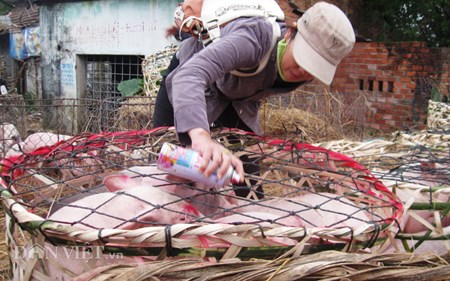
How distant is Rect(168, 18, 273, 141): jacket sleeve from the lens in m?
1.15

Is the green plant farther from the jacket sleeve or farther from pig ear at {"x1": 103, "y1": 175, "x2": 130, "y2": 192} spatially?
pig ear at {"x1": 103, "y1": 175, "x2": 130, "y2": 192}

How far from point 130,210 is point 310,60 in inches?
26.4

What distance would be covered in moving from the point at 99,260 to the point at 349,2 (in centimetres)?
699

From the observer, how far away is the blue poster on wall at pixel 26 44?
9.01 metres

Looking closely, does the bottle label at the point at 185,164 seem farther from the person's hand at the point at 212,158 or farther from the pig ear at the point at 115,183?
the pig ear at the point at 115,183

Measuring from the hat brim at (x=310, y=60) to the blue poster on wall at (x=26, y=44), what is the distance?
8.38 metres

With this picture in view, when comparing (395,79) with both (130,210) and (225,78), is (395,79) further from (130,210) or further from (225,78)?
(130,210)

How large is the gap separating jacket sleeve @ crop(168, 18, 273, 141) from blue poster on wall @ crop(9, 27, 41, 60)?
325 inches

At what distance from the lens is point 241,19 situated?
57.7 inches

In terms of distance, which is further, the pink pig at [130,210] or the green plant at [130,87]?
the green plant at [130,87]

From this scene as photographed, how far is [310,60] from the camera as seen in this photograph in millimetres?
1329

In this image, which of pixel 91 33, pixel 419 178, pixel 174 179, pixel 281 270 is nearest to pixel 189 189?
pixel 174 179

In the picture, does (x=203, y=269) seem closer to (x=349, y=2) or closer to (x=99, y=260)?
(x=99, y=260)

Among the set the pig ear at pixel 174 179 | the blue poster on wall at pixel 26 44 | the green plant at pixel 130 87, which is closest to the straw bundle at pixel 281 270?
the pig ear at pixel 174 179
